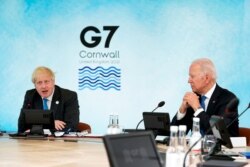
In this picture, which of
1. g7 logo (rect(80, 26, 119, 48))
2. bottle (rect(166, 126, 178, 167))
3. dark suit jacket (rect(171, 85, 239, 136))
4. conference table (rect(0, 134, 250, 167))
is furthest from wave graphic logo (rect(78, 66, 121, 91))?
bottle (rect(166, 126, 178, 167))

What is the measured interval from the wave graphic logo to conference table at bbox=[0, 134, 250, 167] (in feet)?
6.50

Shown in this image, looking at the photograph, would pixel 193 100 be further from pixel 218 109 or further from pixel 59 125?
pixel 59 125

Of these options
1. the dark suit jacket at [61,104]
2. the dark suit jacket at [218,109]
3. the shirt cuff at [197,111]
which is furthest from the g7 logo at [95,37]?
the shirt cuff at [197,111]

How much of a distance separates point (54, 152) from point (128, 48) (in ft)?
11.0

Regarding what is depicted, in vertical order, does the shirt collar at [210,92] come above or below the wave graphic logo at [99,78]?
below

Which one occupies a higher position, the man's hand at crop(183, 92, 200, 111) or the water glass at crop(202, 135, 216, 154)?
the man's hand at crop(183, 92, 200, 111)

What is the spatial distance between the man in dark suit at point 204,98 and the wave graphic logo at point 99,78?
201cm

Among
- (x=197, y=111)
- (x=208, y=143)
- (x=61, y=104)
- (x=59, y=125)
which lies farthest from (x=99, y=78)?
(x=208, y=143)

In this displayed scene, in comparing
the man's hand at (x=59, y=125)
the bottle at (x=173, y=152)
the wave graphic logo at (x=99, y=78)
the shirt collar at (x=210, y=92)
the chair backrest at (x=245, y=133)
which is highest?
the wave graphic logo at (x=99, y=78)

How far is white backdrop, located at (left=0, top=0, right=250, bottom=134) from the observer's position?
705 centimetres

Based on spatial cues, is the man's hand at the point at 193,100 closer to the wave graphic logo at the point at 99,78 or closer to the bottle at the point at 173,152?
the wave graphic logo at the point at 99,78

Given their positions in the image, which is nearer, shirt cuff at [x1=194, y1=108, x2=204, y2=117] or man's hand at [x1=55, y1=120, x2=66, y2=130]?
shirt cuff at [x1=194, y1=108, x2=204, y2=117]

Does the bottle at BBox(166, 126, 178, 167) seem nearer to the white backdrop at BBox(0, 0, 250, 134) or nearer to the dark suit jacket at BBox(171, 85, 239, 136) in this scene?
the dark suit jacket at BBox(171, 85, 239, 136)

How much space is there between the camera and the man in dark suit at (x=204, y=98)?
5.18 metres
